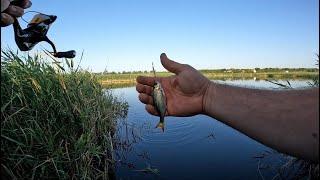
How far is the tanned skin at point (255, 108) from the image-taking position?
2.72m

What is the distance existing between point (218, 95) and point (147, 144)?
29.1 ft

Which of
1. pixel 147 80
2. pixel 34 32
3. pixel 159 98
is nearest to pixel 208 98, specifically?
pixel 159 98

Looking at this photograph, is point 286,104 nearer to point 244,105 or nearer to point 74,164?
point 244,105

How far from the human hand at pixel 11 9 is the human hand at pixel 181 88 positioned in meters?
1.93

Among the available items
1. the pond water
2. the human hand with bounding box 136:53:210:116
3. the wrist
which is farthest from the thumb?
Result: the pond water

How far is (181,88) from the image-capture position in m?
4.11

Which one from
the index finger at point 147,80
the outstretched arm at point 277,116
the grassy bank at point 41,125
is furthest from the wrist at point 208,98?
the grassy bank at point 41,125

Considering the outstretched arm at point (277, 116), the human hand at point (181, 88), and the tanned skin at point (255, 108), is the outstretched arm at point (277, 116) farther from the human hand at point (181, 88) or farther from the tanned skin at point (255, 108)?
the human hand at point (181, 88)

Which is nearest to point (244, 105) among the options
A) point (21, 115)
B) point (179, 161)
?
point (21, 115)

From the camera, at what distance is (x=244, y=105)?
3.29 meters

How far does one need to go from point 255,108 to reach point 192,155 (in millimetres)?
8213

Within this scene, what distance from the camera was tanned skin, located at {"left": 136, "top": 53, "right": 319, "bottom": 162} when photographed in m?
2.72

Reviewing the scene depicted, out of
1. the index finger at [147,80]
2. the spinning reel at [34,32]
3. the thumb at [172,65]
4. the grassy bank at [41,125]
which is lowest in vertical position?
the grassy bank at [41,125]

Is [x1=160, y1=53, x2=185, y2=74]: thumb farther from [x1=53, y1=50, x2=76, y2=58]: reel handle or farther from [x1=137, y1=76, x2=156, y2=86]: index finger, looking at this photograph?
[x1=53, y1=50, x2=76, y2=58]: reel handle
